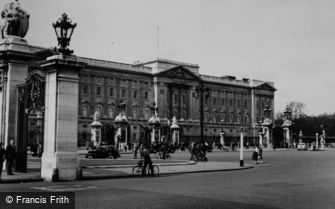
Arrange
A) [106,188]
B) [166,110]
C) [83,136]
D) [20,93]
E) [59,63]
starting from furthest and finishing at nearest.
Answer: [166,110] → [83,136] → [20,93] → [59,63] → [106,188]

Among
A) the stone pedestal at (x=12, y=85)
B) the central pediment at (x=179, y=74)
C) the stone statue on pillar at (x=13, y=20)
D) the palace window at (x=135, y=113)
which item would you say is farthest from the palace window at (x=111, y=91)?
the stone pedestal at (x=12, y=85)

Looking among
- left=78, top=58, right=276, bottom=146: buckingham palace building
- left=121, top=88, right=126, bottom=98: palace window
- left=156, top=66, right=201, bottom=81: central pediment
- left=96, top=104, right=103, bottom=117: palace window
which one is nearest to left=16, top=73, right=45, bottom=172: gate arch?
left=78, top=58, right=276, bottom=146: buckingham palace building

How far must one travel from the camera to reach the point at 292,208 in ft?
36.6

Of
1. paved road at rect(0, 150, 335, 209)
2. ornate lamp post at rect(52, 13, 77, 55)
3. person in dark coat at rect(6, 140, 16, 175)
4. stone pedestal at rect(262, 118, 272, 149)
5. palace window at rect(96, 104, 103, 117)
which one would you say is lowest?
paved road at rect(0, 150, 335, 209)

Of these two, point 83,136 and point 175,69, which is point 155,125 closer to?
point 83,136

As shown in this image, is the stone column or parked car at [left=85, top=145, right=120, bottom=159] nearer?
the stone column

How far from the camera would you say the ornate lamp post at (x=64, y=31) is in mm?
18516

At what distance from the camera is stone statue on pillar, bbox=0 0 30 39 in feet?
68.9

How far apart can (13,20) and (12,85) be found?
9.71ft

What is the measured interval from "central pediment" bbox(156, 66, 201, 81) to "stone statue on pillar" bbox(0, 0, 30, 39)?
86.2 meters

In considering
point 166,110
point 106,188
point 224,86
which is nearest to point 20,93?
point 106,188

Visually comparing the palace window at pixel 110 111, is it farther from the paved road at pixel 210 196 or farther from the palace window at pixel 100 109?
the paved road at pixel 210 196

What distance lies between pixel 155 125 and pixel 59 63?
1956 inches

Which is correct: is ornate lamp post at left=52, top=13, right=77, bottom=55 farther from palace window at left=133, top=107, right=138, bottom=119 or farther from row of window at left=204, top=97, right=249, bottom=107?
row of window at left=204, top=97, right=249, bottom=107
